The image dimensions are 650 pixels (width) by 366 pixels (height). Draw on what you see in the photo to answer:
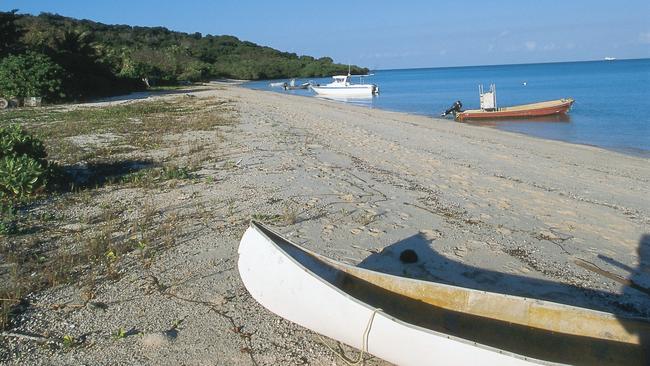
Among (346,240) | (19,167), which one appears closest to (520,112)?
(346,240)

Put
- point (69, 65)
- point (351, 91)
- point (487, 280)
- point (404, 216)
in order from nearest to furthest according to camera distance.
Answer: point (487, 280) < point (404, 216) < point (69, 65) < point (351, 91)

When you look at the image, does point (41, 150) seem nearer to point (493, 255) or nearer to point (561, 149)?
point (493, 255)

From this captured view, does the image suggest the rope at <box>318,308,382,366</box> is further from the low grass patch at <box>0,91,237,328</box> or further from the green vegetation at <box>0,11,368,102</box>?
the green vegetation at <box>0,11,368,102</box>

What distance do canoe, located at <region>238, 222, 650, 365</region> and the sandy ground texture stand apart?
0.36 metres

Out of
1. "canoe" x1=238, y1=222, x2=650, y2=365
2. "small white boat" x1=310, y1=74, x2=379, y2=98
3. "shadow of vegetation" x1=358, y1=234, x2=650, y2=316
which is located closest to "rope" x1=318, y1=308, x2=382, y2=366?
"canoe" x1=238, y1=222, x2=650, y2=365

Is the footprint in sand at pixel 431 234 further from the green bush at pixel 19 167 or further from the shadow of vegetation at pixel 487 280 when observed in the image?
the green bush at pixel 19 167

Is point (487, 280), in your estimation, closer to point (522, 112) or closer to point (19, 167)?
point (19, 167)

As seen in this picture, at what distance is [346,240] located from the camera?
20.1 ft

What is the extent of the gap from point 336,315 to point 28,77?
90.4 ft

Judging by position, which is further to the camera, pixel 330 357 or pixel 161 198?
pixel 161 198

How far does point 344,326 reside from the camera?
11.7ft

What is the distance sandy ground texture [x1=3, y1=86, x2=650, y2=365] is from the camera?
3.96 m

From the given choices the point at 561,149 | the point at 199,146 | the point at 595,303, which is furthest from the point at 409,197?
the point at 561,149

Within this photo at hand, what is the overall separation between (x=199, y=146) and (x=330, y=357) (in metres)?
9.08
